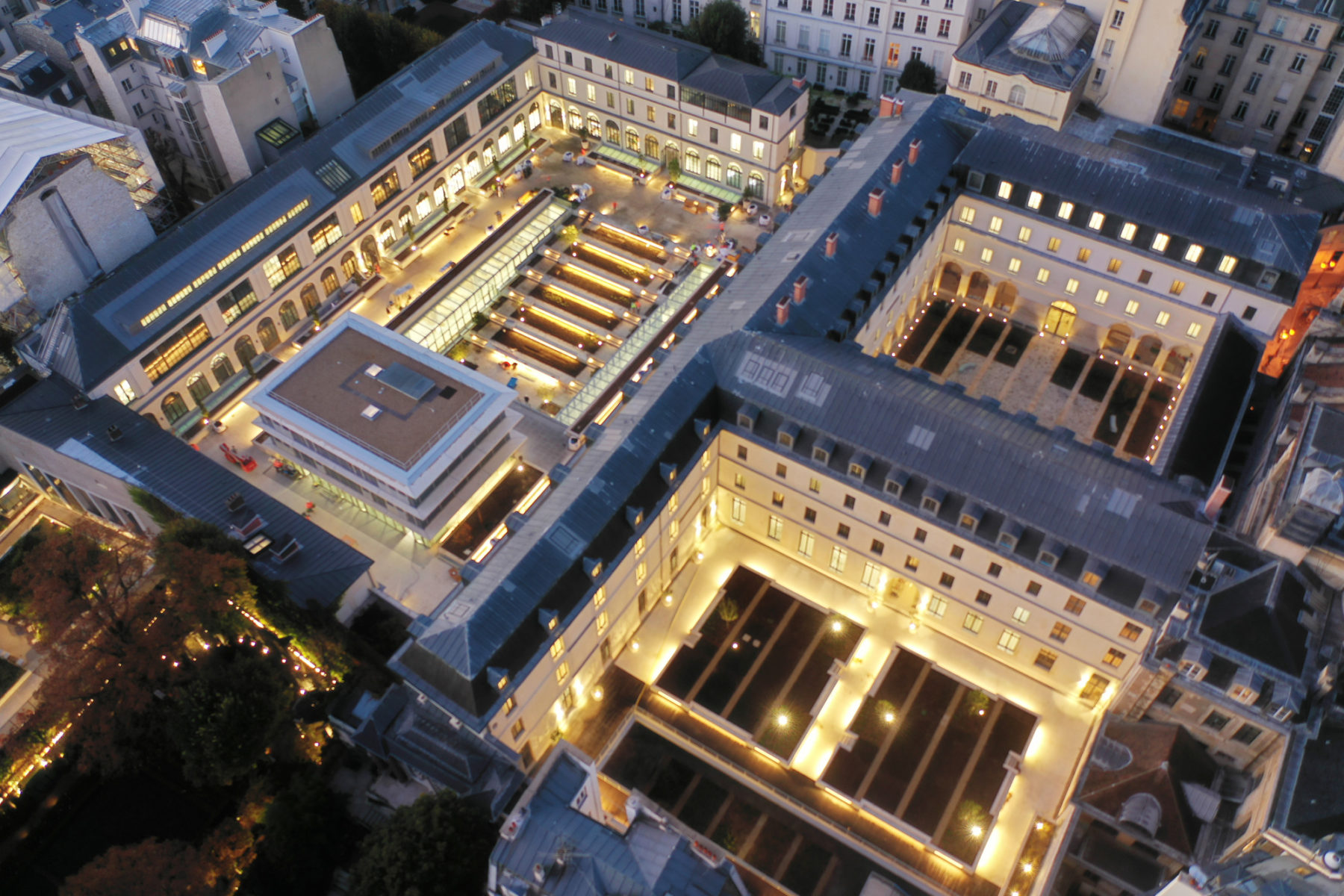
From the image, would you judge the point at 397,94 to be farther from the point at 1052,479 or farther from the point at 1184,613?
the point at 1184,613

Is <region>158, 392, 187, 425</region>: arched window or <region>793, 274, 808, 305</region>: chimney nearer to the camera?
<region>793, 274, 808, 305</region>: chimney

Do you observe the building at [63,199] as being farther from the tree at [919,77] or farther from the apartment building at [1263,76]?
the apartment building at [1263,76]

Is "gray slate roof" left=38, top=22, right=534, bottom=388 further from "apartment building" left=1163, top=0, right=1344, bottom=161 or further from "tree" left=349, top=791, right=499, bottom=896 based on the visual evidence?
"apartment building" left=1163, top=0, right=1344, bottom=161

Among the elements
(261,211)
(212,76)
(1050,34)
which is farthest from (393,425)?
(1050,34)

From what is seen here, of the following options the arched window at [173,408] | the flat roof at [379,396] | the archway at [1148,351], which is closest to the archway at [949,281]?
the archway at [1148,351]

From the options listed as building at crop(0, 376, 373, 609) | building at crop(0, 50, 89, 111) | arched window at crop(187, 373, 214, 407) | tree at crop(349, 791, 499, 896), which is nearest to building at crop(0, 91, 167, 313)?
building at crop(0, 50, 89, 111)
